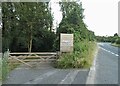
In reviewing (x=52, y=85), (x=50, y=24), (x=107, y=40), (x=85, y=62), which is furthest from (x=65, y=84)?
(x=107, y=40)

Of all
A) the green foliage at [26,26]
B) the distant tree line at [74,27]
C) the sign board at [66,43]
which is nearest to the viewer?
the sign board at [66,43]

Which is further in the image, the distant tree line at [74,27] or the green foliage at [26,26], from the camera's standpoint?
the green foliage at [26,26]

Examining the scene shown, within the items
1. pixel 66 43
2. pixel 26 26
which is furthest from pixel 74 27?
pixel 66 43

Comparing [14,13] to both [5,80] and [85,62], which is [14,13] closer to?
[85,62]

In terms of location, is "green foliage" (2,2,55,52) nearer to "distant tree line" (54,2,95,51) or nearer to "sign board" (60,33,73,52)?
"distant tree line" (54,2,95,51)

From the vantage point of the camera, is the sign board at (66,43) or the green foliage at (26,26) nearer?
the sign board at (66,43)

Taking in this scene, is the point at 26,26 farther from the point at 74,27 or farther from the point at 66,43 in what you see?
the point at 66,43

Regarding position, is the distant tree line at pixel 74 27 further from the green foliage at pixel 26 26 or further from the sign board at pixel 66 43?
the sign board at pixel 66 43

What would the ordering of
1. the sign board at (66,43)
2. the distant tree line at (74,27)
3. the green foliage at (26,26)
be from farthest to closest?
the green foliage at (26,26) < the distant tree line at (74,27) < the sign board at (66,43)

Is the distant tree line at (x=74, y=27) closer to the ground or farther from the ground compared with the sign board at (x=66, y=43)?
farther from the ground

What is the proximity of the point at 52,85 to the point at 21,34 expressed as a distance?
22446 mm

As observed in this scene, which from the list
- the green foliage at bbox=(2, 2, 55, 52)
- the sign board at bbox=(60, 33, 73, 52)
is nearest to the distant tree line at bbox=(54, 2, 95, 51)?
the green foliage at bbox=(2, 2, 55, 52)

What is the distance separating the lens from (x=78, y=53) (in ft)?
67.6

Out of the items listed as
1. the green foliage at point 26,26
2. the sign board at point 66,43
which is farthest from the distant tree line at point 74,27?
the sign board at point 66,43
